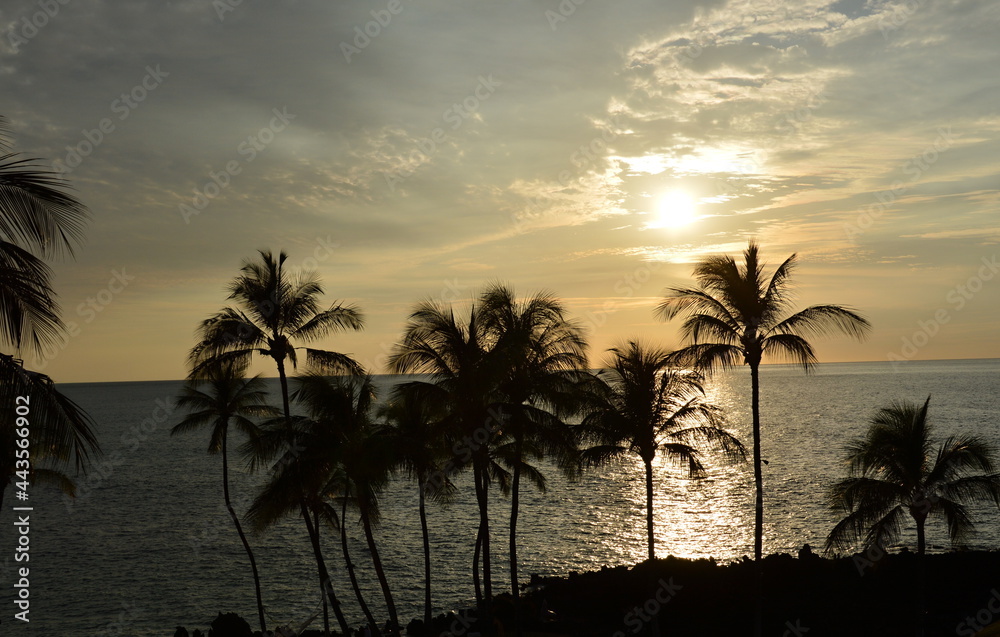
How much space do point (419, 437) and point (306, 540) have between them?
43882mm

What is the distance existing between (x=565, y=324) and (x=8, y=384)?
803 inches

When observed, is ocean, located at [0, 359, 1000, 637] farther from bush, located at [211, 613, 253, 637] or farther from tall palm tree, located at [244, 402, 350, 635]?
tall palm tree, located at [244, 402, 350, 635]

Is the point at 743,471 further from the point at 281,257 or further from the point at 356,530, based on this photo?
the point at 281,257

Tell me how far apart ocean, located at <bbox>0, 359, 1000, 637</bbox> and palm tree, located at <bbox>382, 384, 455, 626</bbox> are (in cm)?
1997

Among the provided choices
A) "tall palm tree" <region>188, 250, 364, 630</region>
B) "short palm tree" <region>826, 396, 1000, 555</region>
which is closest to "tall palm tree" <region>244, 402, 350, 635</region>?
"tall palm tree" <region>188, 250, 364, 630</region>

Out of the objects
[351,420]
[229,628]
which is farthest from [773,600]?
[229,628]

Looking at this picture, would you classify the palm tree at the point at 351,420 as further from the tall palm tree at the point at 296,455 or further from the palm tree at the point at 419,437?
the palm tree at the point at 419,437

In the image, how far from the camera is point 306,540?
62719 millimetres

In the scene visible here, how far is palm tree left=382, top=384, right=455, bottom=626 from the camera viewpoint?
2394 centimetres

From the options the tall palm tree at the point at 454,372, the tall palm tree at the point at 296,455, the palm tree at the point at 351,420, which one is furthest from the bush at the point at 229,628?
the tall palm tree at the point at 454,372

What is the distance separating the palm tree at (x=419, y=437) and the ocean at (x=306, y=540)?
20.0m

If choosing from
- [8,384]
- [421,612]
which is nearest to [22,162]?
[8,384]

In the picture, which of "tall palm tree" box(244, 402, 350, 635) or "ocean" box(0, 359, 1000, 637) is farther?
"ocean" box(0, 359, 1000, 637)

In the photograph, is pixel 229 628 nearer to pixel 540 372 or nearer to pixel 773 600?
pixel 540 372
